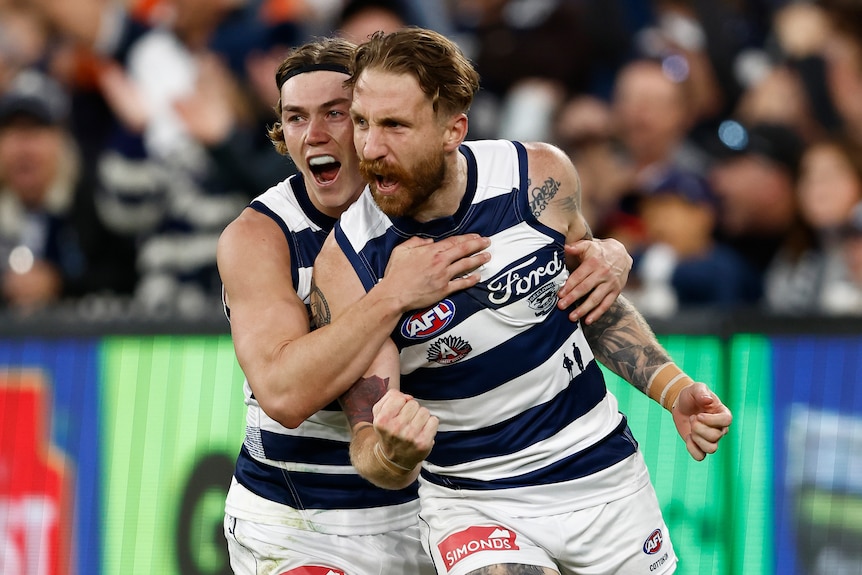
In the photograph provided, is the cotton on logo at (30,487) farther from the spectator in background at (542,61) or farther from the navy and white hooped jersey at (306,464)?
the spectator in background at (542,61)

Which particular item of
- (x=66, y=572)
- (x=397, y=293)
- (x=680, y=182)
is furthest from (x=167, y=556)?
(x=680, y=182)

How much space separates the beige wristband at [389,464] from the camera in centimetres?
376

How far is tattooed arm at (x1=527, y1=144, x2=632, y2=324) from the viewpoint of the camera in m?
4.22

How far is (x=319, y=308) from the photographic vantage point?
4.18 meters

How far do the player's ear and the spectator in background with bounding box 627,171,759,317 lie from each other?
2.75 metres

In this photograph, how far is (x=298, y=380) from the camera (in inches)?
157

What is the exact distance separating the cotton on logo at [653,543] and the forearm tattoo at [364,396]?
107 centimetres

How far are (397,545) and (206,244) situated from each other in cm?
369

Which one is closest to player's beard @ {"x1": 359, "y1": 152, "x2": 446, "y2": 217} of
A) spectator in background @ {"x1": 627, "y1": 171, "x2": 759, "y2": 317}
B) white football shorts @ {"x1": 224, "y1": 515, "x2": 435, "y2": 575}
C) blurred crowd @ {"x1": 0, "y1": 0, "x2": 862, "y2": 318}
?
white football shorts @ {"x1": 224, "y1": 515, "x2": 435, "y2": 575}

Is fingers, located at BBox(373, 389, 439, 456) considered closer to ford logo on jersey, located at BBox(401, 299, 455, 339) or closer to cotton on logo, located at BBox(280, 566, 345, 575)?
ford logo on jersey, located at BBox(401, 299, 455, 339)

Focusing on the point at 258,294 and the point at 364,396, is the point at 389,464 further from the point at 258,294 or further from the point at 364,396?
the point at 258,294

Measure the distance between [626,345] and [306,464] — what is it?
123cm

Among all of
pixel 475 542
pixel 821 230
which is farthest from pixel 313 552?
pixel 821 230

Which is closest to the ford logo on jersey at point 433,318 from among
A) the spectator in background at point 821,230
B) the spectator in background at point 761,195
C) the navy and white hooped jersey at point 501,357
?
the navy and white hooped jersey at point 501,357
